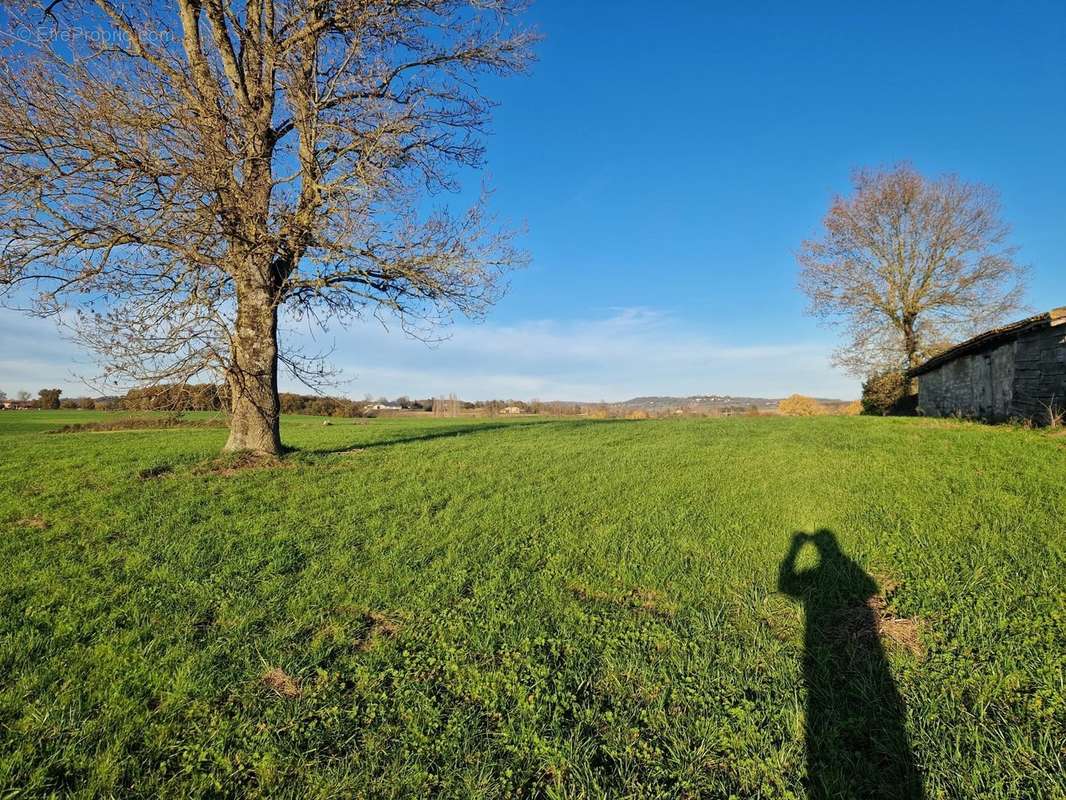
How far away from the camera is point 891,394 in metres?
28.8

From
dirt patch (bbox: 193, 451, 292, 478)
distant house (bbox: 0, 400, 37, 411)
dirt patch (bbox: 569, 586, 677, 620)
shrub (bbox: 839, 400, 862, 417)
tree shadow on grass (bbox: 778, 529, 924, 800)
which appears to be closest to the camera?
tree shadow on grass (bbox: 778, 529, 924, 800)

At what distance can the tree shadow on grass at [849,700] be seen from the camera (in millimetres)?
2480

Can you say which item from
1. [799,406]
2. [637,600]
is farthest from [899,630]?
[799,406]

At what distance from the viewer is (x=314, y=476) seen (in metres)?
9.63

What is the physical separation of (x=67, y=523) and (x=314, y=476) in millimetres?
3635

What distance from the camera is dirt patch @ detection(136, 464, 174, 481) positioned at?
30.3 ft

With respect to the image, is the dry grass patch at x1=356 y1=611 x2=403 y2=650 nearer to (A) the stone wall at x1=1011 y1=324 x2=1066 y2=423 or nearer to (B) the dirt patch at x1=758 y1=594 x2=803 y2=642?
(B) the dirt patch at x1=758 y1=594 x2=803 y2=642

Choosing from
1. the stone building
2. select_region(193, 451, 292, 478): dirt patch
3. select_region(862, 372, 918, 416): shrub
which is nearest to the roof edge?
the stone building

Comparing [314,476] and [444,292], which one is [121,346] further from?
[444,292]

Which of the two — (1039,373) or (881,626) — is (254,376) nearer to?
(881,626)

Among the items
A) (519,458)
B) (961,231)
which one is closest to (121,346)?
(519,458)

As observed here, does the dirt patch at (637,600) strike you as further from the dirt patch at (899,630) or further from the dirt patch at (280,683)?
the dirt patch at (280,683)

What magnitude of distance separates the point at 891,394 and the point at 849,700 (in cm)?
3198

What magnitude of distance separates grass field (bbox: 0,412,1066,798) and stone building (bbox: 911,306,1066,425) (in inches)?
337
